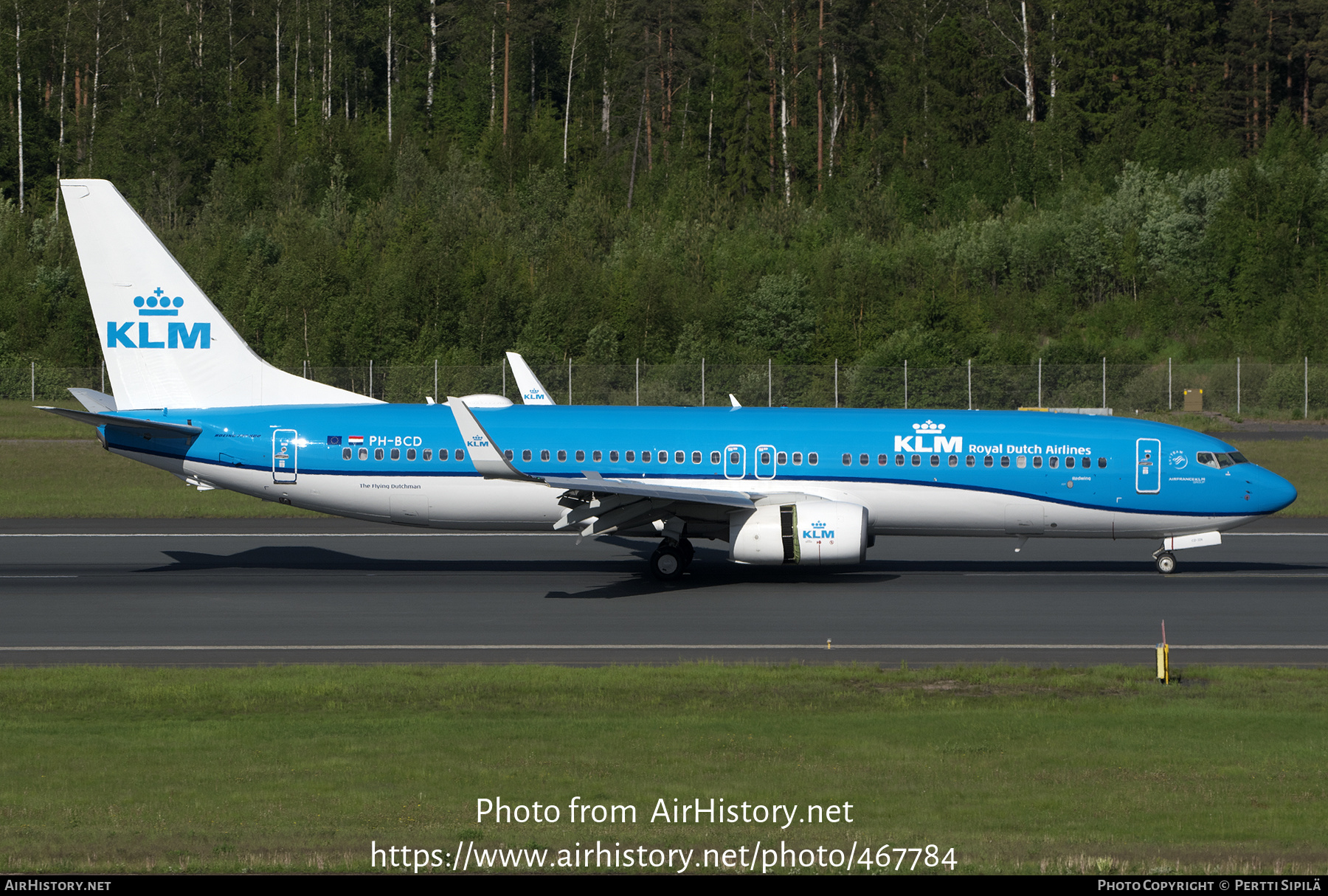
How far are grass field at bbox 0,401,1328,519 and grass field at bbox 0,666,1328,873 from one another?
22727 mm

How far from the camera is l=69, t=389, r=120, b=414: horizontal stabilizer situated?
29.5 meters

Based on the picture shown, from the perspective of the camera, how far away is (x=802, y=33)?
338ft

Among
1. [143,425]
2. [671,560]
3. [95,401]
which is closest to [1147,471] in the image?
[671,560]

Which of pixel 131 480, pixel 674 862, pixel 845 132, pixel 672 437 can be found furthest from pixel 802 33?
pixel 674 862

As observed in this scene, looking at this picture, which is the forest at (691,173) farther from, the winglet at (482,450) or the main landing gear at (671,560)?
the winglet at (482,450)

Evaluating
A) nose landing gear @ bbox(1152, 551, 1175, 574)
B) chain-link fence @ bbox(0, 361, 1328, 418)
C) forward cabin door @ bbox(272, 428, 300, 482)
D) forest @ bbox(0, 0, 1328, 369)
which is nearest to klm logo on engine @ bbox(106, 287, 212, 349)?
forward cabin door @ bbox(272, 428, 300, 482)

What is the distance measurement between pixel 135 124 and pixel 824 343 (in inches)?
2324

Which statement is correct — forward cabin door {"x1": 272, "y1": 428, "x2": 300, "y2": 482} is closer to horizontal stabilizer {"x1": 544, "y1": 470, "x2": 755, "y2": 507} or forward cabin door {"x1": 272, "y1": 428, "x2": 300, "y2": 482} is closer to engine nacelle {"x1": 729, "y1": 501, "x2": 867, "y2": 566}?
horizontal stabilizer {"x1": 544, "y1": 470, "x2": 755, "y2": 507}

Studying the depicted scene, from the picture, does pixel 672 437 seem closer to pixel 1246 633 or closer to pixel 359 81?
pixel 1246 633

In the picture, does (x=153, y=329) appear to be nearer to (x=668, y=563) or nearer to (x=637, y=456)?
(x=637, y=456)

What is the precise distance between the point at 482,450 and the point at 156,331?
8583mm

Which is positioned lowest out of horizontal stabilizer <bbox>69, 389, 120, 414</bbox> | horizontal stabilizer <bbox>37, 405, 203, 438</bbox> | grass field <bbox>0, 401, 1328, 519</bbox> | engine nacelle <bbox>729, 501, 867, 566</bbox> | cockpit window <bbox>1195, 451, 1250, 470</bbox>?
grass field <bbox>0, 401, 1328, 519</bbox>

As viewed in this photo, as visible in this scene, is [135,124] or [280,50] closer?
[135,124]

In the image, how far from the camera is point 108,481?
4834 centimetres
